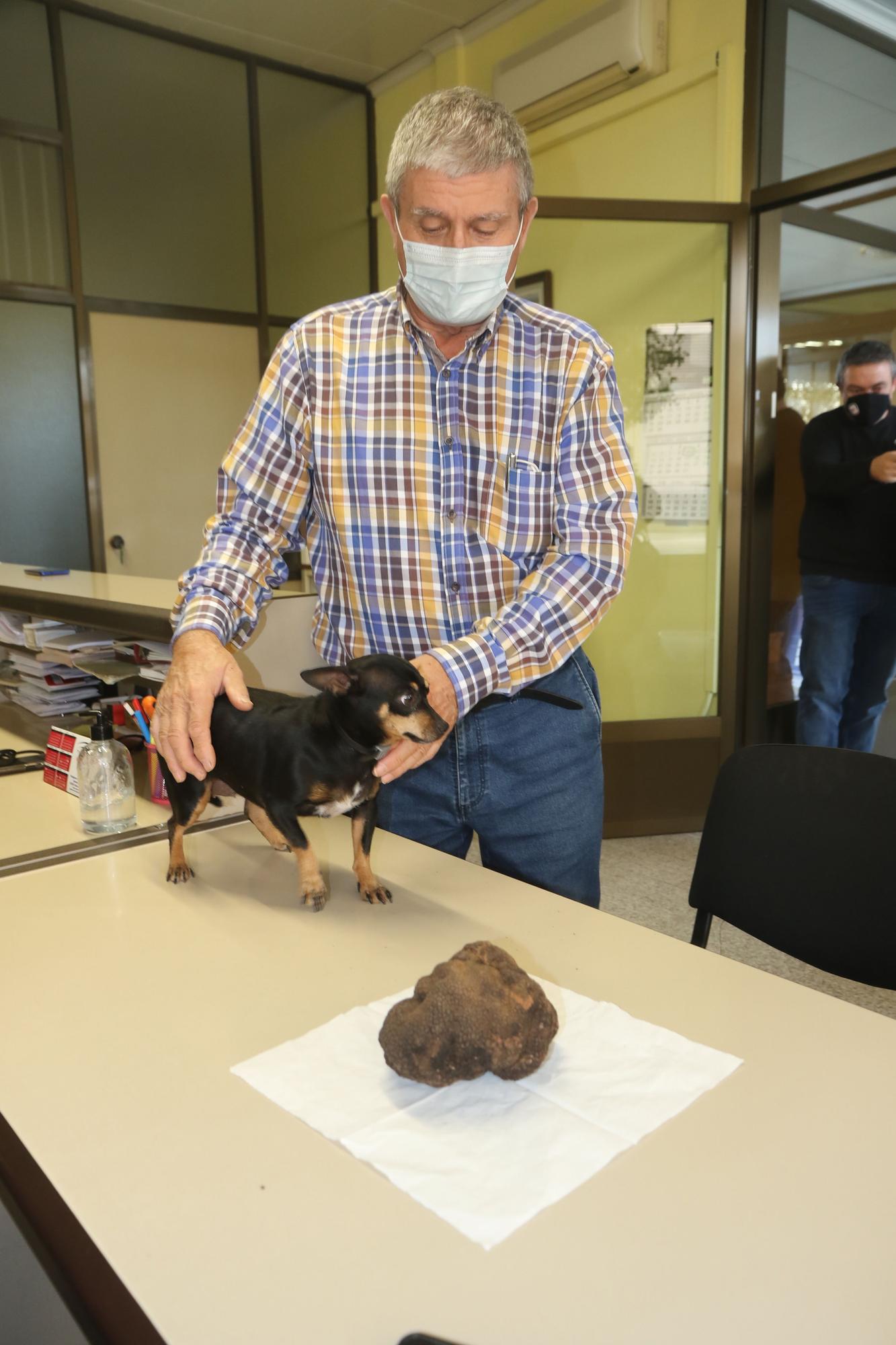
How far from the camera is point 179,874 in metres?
1.26

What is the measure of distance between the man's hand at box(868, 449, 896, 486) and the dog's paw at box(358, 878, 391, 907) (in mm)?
2805

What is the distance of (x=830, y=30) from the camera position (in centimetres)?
338

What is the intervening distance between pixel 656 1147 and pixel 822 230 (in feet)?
11.4

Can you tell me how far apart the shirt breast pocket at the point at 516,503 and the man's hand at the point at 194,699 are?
420 millimetres

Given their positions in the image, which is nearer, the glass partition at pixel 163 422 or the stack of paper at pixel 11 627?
the stack of paper at pixel 11 627

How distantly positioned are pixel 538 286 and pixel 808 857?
9.57 ft

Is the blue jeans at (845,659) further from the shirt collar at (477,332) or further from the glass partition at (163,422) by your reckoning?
the glass partition at (163,422)

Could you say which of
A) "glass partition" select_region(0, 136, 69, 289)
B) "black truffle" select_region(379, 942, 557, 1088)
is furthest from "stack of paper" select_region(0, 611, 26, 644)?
"glass partition" select_region(0, 136, 69, 289)

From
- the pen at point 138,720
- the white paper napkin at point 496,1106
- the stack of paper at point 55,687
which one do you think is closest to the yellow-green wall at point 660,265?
the stack of paper at point 55,687

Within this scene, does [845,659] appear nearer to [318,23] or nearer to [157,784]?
[157,784]

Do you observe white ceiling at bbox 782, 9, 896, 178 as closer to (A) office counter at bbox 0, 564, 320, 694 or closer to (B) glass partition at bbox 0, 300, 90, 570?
(A) office counter at bbox 0, 564, 320, 694

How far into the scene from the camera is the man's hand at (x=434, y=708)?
1142mm

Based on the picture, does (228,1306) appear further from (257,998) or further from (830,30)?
(830,30)

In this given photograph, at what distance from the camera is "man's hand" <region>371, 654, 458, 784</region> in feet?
3.75
